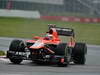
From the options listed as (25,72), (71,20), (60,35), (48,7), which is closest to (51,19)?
(71,20)

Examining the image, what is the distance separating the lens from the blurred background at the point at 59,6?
177 feet

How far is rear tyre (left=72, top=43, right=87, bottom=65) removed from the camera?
57.4 feet

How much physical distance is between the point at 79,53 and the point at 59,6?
3859cm

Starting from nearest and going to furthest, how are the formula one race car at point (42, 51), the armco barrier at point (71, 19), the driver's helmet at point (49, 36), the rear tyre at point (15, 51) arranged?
the formula one race car at point (42, 51) → the rear tyre at point (15, 51) → the driver's helmet at point (49, 36) → the armco barrier at point (71, 19)

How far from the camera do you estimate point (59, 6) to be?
5584cm

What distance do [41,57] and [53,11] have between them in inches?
1526

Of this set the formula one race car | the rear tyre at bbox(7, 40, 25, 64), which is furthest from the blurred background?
the rear tyre at bbox(7, 40, 25, 64)

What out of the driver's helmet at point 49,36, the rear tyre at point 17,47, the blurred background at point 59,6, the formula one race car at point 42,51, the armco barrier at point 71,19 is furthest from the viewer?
the blurred background at point 59,6

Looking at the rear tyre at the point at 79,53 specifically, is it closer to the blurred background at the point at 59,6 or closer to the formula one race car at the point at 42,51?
the formula one race car at the point at 42,51

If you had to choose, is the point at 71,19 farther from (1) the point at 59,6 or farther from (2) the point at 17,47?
(2) the point at 17,47

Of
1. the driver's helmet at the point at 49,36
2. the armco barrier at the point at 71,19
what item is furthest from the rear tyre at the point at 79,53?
the armco barrier at the point at 71,19

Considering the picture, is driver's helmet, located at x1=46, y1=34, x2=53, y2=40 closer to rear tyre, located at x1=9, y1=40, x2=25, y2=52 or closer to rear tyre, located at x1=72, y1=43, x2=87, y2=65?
rear tyre, located at x1=9, y1=40, x2=25, y2=52

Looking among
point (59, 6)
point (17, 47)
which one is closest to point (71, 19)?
point (59, 6)

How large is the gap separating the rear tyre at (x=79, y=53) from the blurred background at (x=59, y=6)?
35.1 meters
